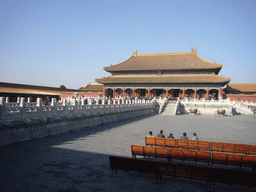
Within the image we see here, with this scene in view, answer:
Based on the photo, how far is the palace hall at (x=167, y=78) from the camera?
3697 centimetres

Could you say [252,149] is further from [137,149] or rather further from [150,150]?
[137,149]

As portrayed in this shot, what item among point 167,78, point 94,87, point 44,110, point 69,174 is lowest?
point 69,174

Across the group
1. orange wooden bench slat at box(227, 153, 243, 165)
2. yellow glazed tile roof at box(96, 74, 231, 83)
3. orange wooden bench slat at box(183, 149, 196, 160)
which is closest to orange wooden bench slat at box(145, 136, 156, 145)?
orange wooden bench slat at box(183, 149, 196, 160)

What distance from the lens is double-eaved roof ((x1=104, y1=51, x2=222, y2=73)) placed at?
38969 mm

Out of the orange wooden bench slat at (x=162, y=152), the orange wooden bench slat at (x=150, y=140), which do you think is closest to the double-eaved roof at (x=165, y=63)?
the orange wooden bench slat at (x=150, y=140)

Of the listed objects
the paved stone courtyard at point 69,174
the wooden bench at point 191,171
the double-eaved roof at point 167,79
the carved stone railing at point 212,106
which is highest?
the double-eaved roof at point 167,79

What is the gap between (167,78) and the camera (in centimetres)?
3888

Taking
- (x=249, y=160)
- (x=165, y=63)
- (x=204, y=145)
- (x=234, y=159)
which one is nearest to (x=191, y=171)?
(x=234, y=159)

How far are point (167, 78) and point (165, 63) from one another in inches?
197

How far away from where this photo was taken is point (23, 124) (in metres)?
8.38

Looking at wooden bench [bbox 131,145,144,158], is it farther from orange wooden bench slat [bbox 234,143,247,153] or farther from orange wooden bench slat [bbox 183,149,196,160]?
orange wooden bench slat [bbox 234,143,247,153]

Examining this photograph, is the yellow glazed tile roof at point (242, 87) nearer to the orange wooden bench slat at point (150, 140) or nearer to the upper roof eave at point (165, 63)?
the upper roof eave at point (165, 63)

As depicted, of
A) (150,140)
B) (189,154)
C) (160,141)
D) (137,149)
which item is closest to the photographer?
(189,154)

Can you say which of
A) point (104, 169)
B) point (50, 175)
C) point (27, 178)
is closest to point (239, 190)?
point (104, 169)
